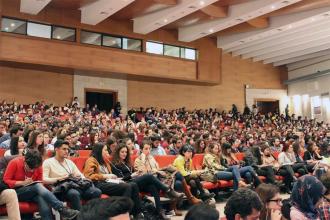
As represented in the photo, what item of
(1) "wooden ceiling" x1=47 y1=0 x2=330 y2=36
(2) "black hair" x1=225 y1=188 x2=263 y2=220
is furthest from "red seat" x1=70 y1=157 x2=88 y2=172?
(1) "wooden ceiling" x1=47 y1=0 x2=330 y2=36

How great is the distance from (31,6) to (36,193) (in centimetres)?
906

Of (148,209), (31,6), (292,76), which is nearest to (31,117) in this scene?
(31,6)

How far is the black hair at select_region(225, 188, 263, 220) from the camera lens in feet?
6.02

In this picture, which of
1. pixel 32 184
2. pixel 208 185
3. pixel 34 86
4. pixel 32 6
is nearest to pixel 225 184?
pixel 208 185

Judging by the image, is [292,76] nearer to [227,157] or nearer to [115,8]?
[115,8]

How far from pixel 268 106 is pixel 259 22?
22.9 ft

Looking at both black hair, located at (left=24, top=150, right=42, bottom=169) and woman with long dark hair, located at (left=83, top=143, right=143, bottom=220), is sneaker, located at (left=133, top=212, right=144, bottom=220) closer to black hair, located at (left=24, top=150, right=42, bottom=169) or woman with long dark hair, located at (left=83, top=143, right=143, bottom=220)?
woman with long dark hair, located at (left=83, top=143, right=143, bottom=220)

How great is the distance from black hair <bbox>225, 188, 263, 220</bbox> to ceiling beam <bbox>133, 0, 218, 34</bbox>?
9643mm

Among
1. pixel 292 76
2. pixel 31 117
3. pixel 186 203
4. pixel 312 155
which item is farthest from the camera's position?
pixel 292 76

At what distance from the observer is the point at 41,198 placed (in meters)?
3.77

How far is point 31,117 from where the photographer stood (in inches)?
397

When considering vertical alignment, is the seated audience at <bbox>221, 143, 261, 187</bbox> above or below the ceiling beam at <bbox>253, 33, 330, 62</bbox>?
below

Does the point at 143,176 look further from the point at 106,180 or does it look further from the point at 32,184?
the point at 32,184

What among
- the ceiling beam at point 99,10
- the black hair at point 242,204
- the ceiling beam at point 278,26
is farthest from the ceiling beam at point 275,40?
the black hair at point 242,204
